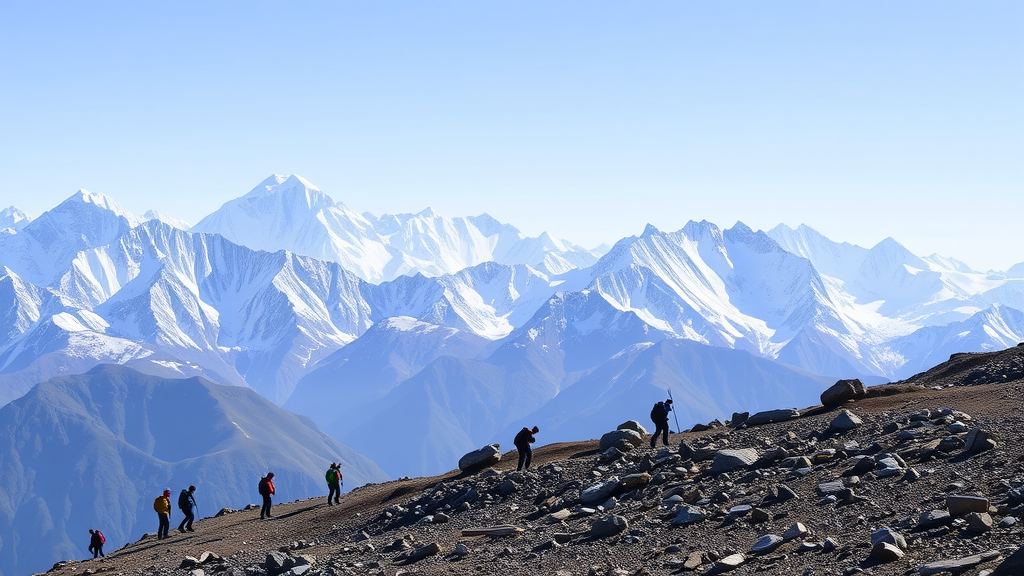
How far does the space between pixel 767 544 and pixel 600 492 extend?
8905mm

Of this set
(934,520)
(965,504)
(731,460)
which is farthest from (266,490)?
(965,504)

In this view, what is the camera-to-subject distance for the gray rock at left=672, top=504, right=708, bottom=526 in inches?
980

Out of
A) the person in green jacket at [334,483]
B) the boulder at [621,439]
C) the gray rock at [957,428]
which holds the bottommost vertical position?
the gray rock at [957,428]

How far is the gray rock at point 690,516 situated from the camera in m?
24.9

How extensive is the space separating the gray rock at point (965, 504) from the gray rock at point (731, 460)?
932cm

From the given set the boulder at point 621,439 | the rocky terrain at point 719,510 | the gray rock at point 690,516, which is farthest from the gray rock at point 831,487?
the boulder at point 621,439

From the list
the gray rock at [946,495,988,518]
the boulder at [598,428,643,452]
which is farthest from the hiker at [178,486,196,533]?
the gray rock at [946,495,988,518]

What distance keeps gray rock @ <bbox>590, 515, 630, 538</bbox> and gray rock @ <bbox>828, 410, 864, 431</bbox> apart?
10770mm

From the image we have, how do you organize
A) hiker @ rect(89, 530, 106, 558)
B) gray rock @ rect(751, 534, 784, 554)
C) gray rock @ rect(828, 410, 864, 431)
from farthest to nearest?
1. hiker @ rect(89, 530, 106, 558)
2. gray rock @ rect(828, 410, 864, 431)
3. gray rock @ rect(751, 534, 784, 554)

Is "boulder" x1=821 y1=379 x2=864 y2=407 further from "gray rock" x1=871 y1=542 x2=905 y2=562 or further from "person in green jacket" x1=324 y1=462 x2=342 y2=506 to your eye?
"gray rock" x1=871 y1=542 x2=905 y2=562

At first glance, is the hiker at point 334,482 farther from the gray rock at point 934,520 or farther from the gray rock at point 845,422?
the gray rock at point 934,520

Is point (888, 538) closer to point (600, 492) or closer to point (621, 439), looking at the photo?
point (600, 492)

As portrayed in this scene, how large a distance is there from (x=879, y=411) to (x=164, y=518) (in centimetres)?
2702

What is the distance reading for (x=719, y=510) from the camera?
25312 millimetres
